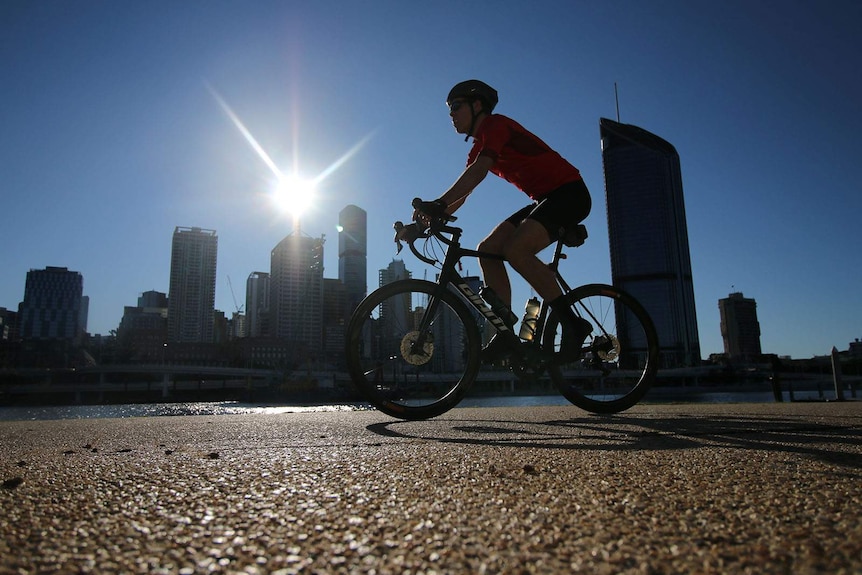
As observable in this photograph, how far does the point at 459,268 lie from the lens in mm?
3500

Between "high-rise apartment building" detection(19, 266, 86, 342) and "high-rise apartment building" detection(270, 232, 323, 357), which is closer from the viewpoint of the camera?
"high-rise apartment building" detection(270, 232, 323, 357)

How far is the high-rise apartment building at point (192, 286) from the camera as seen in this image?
415ft

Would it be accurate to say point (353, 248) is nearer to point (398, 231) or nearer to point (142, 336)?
point (142, 336)

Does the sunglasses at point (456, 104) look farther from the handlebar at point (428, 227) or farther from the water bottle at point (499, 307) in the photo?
the water bottle at point (499, 307)

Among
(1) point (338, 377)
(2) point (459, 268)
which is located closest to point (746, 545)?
(2) point (459, 268)

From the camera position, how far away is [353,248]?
5979 inches

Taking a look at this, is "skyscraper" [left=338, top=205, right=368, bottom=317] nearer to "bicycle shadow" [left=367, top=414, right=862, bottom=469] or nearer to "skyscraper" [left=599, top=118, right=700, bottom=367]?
"skyscraper" [left=599, top=118, right=700, bottom=367]

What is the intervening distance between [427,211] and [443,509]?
258 centimetres

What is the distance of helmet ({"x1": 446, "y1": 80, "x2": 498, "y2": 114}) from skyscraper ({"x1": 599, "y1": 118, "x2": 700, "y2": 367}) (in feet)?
294

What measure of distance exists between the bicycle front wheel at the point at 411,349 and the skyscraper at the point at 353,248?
13069 cm

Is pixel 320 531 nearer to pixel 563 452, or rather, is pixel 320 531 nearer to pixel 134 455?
pixel 563 452

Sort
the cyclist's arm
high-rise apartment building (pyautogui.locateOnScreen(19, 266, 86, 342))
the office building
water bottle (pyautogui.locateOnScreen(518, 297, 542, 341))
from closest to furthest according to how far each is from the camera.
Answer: the cyclist's arm < water bottle (pyautogui.locateOnScreen(518, 297, 542, 341)) < the office building < high-rise apartment building (pyautogui.locateOnScreen(19, 266, 86, 342))

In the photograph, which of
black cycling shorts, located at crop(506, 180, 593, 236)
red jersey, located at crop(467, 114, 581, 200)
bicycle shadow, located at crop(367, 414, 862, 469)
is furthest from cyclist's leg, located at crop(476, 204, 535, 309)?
bicycle shadow, located at crop(367, 414, 862, 469)

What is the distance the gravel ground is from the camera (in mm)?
653
